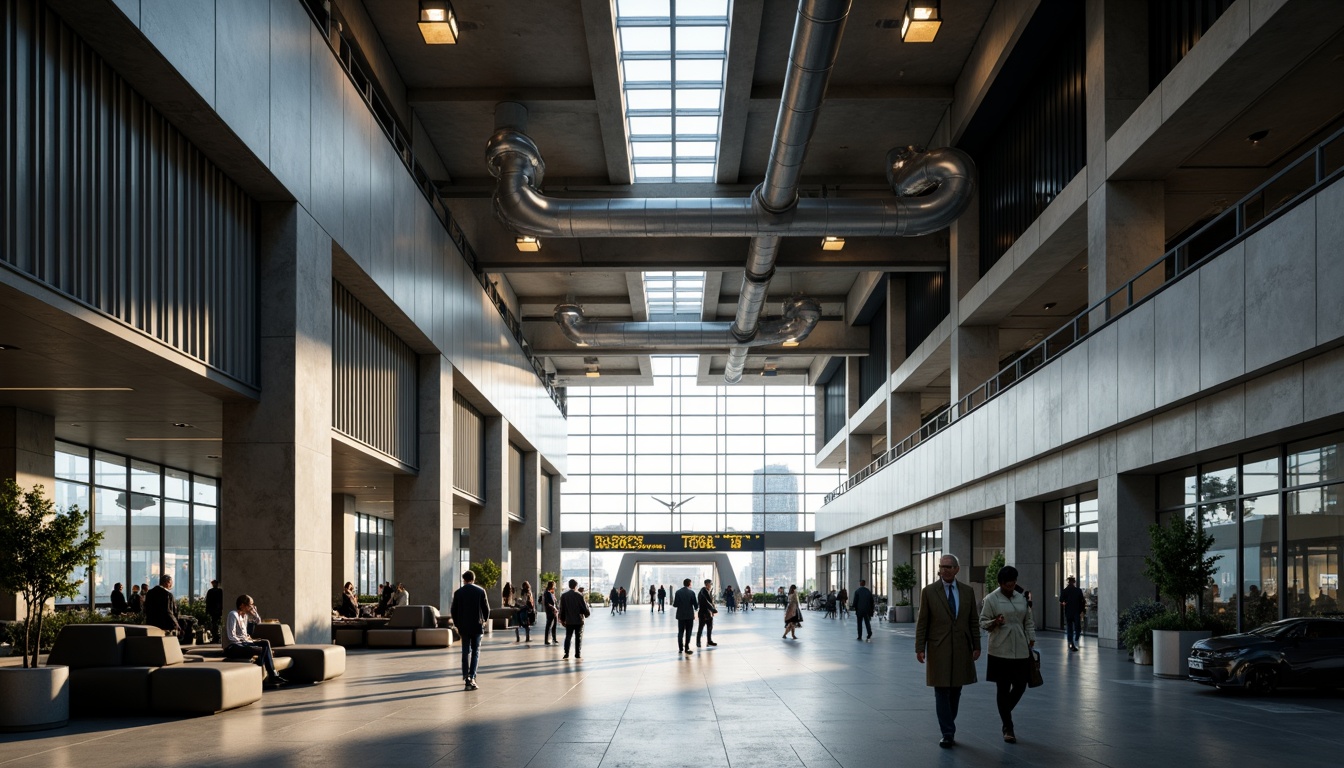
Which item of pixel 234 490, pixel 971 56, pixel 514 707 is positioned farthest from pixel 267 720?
pixel 971 56

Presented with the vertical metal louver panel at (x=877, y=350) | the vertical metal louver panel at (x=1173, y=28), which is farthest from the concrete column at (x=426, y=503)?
the vertical metal louver panel at (x=877, y=350)

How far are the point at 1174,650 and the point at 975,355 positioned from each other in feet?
50.5

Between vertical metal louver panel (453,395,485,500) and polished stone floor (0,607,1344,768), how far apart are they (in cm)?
1309

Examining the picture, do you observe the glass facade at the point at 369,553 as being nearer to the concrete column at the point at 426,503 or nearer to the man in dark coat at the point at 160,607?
A: the concrete column at the point at 426,503

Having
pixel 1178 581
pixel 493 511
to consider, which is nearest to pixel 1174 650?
pixel 1178 581

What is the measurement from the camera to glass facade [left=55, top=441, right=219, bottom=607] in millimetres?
23594

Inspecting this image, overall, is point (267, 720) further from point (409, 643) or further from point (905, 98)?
point (905, 98)

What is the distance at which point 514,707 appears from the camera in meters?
13.2

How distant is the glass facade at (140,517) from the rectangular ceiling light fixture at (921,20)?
58.6 ft

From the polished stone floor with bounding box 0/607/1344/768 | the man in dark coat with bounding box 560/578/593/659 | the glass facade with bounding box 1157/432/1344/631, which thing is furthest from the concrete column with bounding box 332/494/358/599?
the glass facade with bounding box 1157/432/1344/631

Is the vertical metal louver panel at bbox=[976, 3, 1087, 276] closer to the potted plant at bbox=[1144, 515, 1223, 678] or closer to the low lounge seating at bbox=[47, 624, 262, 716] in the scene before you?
the potted plant at bbox=[1144, 515, 1223, 678]

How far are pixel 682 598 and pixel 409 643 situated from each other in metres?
6.17

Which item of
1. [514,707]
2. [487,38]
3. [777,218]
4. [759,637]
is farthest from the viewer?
[759,637]

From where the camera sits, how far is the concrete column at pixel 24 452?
1991 centimetres
